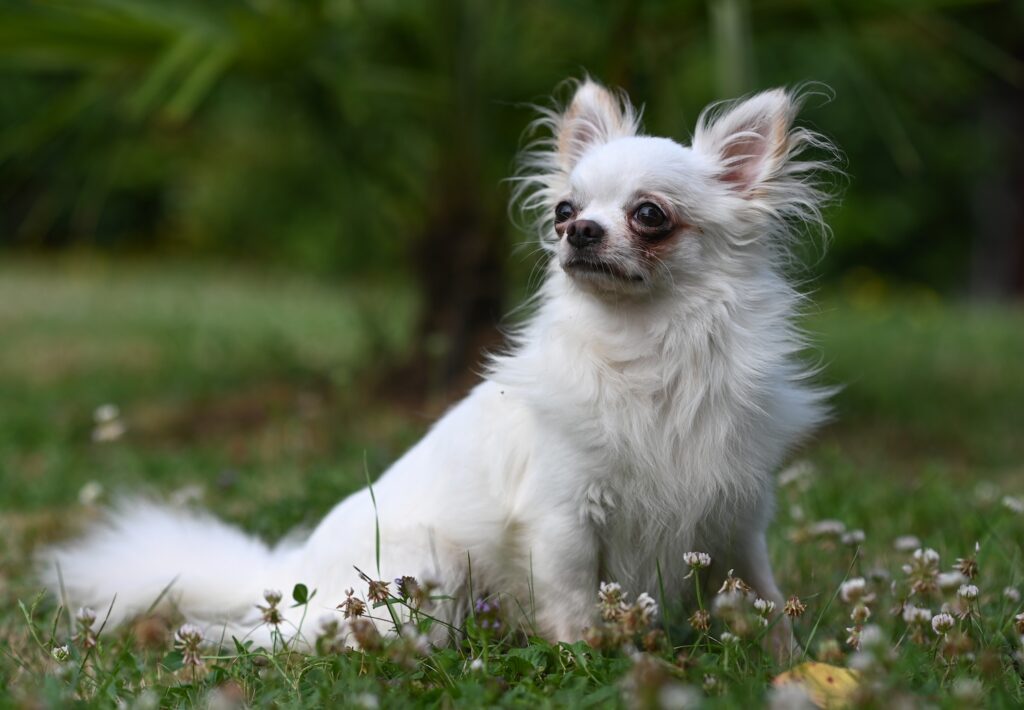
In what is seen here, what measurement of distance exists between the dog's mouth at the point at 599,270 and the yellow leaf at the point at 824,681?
2.81 ft

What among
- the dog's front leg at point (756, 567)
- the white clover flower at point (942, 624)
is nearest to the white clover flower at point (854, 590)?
the white clover flower at point (942, 624)

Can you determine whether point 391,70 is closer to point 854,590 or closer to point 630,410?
point 630,410

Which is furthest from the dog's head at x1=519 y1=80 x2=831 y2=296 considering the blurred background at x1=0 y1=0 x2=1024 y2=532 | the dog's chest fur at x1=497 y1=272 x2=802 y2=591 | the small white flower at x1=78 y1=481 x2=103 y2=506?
the small white flower at x1=78 y1=481 x2=103 y2=506

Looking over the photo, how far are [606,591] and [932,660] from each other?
652 mm

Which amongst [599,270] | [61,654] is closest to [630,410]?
[599,270]

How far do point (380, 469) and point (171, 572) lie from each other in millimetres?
1268

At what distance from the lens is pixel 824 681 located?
193cm

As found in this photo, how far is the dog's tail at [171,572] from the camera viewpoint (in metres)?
2.80

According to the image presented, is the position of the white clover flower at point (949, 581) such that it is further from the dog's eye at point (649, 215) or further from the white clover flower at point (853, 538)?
the dog's eye at point (649, 215)

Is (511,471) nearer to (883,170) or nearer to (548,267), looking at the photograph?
(548,267)

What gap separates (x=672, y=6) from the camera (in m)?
4.77

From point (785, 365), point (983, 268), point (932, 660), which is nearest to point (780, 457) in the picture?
point (785, 365)

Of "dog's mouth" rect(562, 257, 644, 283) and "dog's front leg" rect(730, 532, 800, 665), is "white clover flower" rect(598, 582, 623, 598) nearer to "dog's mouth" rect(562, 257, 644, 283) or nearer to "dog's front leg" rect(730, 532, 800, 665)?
"dog's front leg" rect(730, 532, 800, 665)

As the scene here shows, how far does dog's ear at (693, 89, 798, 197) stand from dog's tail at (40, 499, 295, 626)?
146 cm
